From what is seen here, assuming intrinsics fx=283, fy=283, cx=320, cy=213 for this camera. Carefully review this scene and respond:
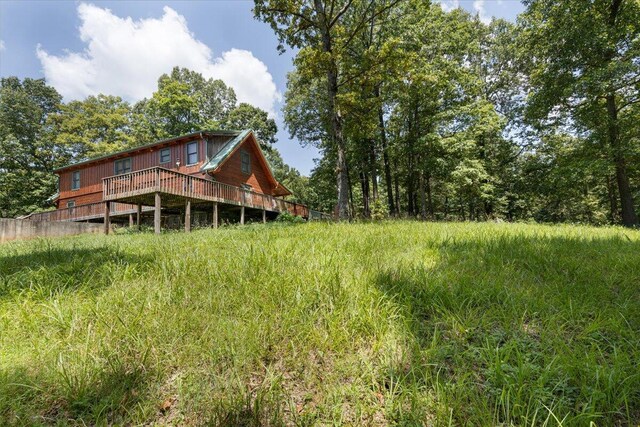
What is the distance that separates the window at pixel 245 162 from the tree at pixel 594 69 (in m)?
17.1

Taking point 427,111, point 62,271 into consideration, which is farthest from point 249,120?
point 62,271

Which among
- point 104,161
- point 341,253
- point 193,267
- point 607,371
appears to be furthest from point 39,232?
point 607,371

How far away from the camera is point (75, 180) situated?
20.9 meters

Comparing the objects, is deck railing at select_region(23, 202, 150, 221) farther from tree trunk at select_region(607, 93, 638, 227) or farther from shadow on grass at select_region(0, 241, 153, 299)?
tree trunk at select_region(607, 93, 638, 227)

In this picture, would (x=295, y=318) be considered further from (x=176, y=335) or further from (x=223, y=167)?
(x=223, y=167)

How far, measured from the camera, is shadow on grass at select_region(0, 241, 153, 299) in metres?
2.97

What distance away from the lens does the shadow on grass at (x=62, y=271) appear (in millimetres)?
2971

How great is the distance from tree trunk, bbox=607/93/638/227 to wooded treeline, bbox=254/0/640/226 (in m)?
0.07

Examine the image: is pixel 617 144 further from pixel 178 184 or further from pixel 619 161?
Answer: pixel 178 184

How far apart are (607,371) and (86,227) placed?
1983 cm

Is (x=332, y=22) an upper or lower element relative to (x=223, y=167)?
upper

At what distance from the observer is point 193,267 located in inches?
129

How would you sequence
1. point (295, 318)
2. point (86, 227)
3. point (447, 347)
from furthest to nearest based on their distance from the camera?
point (86, 227) < point (295, 318) < point (447, 347)

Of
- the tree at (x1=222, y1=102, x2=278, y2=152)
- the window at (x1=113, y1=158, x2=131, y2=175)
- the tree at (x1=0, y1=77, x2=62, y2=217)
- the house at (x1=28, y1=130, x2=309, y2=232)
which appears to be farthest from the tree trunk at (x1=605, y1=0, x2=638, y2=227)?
the tree at (x1=0, y1=77, x2=62, y2=217)
